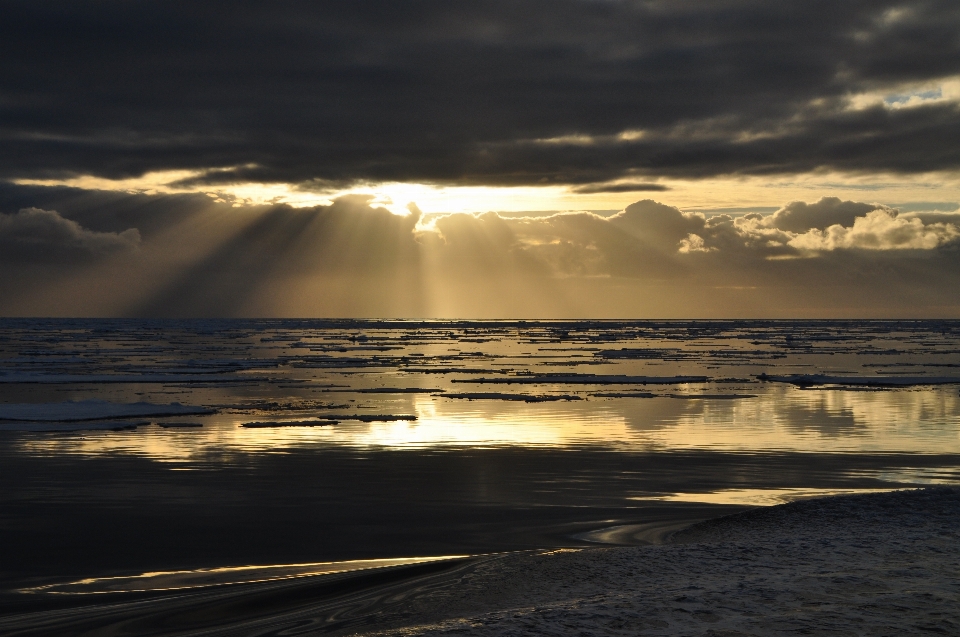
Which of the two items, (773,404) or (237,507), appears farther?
(773,404)

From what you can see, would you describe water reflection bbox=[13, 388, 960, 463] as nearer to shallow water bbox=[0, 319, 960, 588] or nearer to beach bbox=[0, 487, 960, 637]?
shallow water bbox=[0, 319, 960, 588]

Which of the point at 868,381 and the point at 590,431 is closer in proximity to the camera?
the point at 590,431

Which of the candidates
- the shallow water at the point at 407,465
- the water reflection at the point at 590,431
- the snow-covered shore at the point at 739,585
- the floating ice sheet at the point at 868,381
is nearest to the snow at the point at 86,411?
the shallow water at the point at 407,465

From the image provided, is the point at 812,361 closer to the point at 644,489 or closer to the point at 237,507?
the point at 644,489

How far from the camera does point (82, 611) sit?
8.22m

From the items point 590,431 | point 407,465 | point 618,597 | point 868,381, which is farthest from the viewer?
point 868,381

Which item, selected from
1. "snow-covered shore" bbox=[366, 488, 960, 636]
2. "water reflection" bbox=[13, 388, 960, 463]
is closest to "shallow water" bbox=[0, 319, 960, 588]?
"water reflection" bbox=[13, 388, 960, 463]

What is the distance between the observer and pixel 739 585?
841 centimetres

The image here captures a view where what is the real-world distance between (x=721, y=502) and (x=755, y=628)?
256 inches

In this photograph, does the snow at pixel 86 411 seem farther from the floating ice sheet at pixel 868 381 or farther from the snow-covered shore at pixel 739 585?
the floating ice sheet at pixel 868 381

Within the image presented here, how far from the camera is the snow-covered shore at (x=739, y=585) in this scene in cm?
723

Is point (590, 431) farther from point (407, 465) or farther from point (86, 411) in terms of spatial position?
point (86, 411)

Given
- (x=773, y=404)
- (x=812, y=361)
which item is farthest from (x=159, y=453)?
(x=812, y=361)

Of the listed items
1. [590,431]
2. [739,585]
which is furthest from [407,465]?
[739,585]
